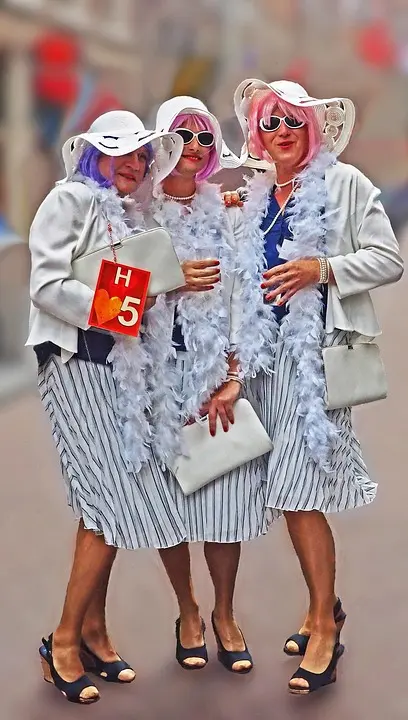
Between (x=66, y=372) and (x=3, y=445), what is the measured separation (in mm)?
2450

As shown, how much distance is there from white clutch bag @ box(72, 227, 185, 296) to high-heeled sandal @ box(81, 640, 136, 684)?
917 millimetres

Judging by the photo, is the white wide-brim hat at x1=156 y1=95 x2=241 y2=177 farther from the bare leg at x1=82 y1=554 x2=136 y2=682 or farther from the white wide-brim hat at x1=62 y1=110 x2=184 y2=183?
the bare leg at x1=82 y1=554 x2=136 y2=682

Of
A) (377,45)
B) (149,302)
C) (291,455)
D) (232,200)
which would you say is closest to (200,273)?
(149,302)

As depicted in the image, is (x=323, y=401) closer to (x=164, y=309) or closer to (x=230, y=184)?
(x=164, y=309)

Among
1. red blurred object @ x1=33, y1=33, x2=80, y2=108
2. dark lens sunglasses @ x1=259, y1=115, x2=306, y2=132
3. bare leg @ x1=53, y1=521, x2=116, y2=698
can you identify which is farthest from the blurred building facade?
bare leg @ x1=53, y1=521, x2=116, y2=698

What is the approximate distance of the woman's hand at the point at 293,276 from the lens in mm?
2203

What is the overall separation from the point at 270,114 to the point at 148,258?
1.45 feet

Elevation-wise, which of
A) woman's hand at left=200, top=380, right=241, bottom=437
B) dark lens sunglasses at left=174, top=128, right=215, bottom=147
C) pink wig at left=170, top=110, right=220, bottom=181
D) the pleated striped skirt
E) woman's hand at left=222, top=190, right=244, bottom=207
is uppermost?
pink wig at left=170, top=110, right=220, bottom=181

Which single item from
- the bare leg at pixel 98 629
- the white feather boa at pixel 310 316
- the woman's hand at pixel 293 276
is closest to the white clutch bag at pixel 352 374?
the white feather boa at pixel 310 316

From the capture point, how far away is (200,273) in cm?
218

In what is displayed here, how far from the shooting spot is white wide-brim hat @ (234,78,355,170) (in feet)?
7.40

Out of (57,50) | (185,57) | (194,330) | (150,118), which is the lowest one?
(194,330)

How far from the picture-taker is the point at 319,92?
4.78 meters

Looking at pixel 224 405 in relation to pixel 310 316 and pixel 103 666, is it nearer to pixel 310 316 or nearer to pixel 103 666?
pixel 310 316
